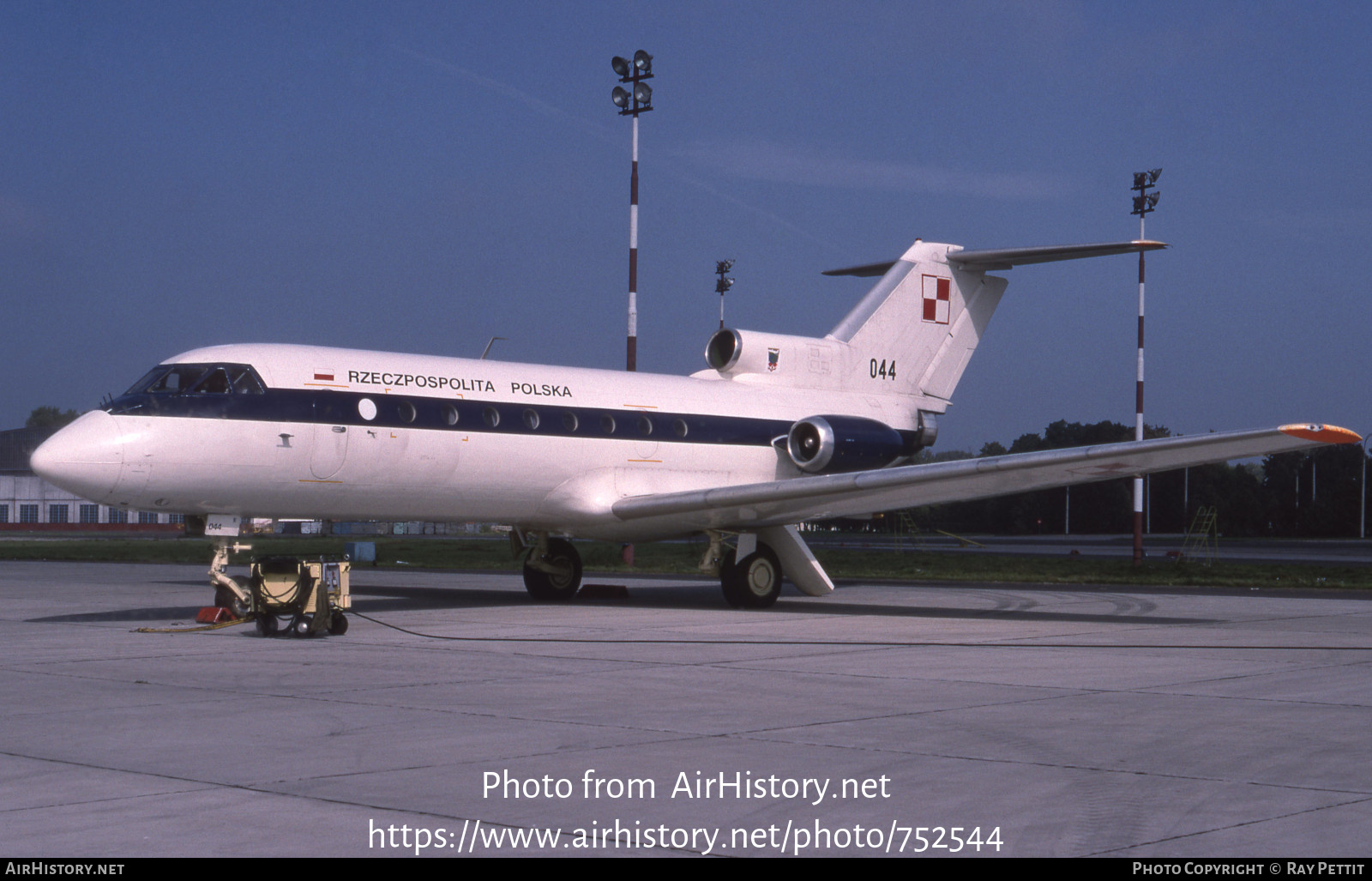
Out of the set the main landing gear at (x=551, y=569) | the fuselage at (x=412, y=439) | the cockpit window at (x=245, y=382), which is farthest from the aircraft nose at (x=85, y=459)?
the main landing gear at (x=551, y=569)

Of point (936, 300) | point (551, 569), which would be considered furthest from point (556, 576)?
point (936, 300)

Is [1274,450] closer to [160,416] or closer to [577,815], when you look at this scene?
[577,815]

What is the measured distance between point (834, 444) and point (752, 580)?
2786mm

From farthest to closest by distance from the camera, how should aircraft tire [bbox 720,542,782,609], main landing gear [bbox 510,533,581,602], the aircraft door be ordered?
main landing gear [bbox 510,533,581,602]
aircraft tire [bbox 720,542,782,609]
the aircraft door

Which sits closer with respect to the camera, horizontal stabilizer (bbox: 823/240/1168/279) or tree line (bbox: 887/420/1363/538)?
horizontal stabilizer (bbox: 823/240/1168/279)

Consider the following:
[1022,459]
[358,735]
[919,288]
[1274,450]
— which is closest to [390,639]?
[358,735]

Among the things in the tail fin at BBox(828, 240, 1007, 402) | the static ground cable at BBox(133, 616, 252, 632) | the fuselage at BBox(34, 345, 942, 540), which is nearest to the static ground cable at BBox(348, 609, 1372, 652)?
the static ground cable at BBox(133, 616, 252, 632)

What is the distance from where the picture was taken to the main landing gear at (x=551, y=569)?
22.5 meters

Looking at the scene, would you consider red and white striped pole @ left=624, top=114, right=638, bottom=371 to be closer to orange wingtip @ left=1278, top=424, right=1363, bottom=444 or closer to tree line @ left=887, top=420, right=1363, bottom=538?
orange wingtip @ left=1278, top=424, right=1363, bottom=444

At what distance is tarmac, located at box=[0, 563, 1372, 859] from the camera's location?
5.97 metres

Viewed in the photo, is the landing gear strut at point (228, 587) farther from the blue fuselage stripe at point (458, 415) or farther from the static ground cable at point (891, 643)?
the static ground cable at point (891, 643)

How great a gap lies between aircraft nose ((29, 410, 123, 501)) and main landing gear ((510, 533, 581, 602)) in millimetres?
8018

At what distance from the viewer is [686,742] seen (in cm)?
834

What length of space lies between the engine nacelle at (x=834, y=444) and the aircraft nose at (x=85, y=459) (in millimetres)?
10809
